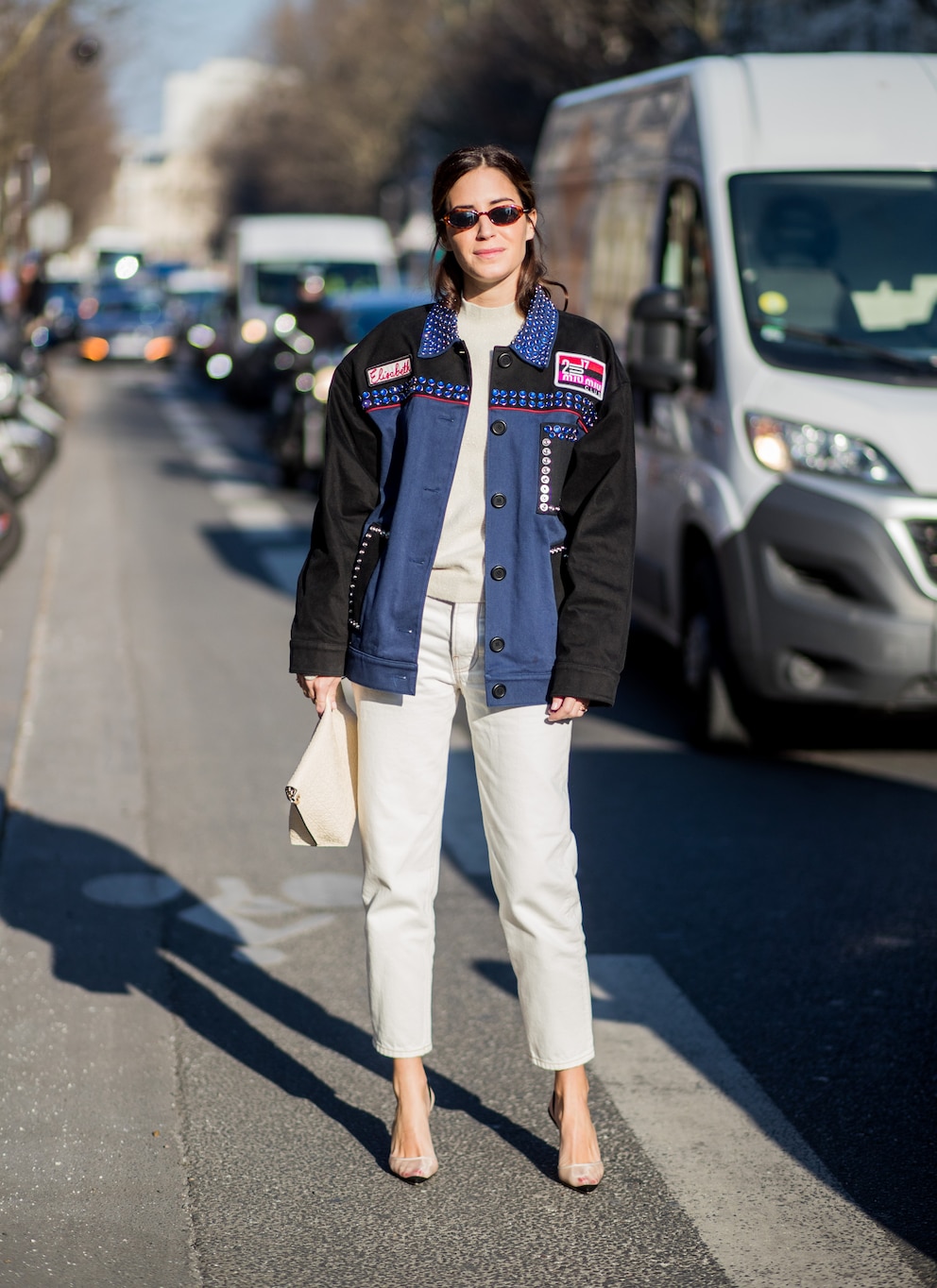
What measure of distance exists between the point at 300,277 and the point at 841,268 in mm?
19891

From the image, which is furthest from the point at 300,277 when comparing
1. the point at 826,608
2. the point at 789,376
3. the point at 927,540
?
the point at 927,540

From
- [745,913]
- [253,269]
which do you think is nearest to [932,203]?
[745,913]

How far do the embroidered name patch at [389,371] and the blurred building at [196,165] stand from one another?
6433 cm

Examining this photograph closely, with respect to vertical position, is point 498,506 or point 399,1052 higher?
Result: point 498,506

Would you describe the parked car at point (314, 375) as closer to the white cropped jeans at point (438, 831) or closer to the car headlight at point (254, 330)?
the car headlight at point (254, 330)

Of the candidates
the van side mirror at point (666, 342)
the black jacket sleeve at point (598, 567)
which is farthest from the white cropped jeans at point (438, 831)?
the van side mirror at point (666, 342)

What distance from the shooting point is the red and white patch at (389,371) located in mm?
3432

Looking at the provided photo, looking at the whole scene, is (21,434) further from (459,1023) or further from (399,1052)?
(399,1052)

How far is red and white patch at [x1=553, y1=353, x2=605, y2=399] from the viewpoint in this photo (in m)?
3.39

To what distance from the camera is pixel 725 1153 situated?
373cm

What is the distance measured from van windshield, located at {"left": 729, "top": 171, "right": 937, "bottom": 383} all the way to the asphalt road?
1.57 metres

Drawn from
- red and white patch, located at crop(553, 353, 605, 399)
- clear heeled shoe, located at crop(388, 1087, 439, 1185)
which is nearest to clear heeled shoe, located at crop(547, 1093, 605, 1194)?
clear heeled shoe, located at crop(388, 1087, 439, 1185)

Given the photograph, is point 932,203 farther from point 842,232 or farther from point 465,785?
point 465,785

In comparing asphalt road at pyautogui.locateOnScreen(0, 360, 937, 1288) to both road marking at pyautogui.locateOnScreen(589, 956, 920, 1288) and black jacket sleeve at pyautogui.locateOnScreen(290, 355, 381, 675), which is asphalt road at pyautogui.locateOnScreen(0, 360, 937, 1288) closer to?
road marking at pyautogui.locateOnScreen(589, 956, 920, 1288)
